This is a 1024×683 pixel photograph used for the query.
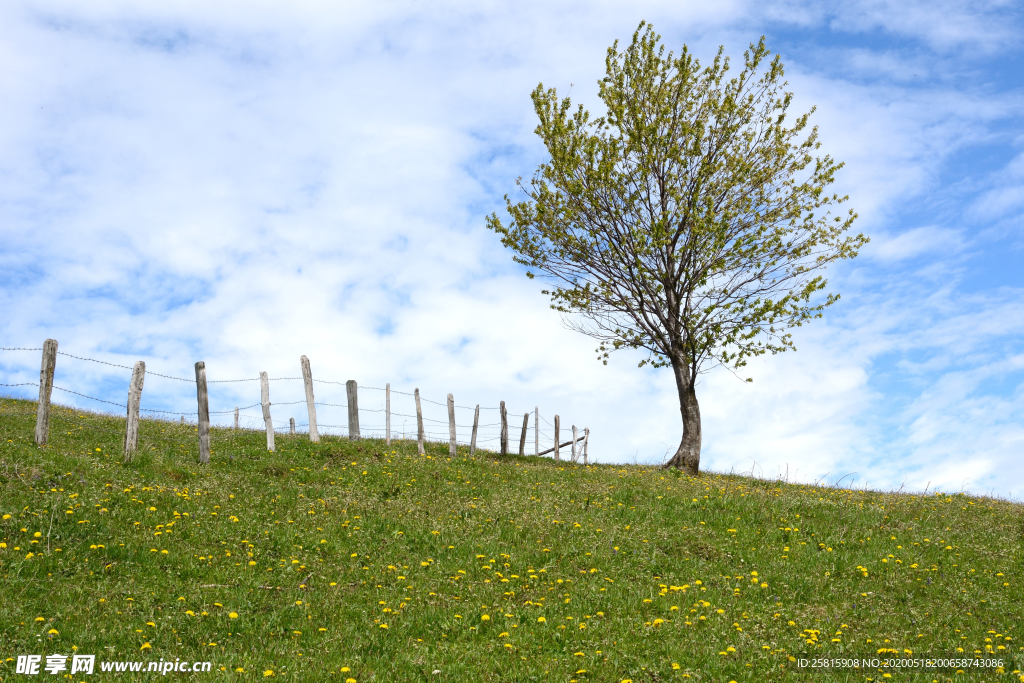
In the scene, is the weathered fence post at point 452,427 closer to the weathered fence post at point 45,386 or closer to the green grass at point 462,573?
the green grass at point 462,573

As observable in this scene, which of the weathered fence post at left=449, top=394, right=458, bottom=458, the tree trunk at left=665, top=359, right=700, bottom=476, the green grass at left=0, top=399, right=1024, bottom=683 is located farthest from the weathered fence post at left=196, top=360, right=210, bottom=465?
the tree trunk at left=665, top=359, right=700, bottom=476

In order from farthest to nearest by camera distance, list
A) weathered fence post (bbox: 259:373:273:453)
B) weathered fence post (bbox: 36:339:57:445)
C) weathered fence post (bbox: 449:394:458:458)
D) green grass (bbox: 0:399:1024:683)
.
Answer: weathered fence post (bbox: 449:394:458:458) < weathered fence post (bbox: 259:373:273:453) < weathered fence post (bbox: 36:339:57:445) < green grass (bbox: 0:399:1024:683)

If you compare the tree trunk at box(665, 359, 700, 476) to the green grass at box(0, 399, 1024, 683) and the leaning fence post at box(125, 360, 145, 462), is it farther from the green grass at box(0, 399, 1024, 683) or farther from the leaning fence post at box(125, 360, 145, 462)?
the leaning fence post at box(125, 360, 145, 462)

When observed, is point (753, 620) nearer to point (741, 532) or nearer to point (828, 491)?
point (741, 532)

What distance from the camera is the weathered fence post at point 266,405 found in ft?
78.9

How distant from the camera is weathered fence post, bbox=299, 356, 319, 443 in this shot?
2648 centimetres

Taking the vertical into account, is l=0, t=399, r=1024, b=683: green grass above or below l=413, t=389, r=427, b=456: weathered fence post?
below

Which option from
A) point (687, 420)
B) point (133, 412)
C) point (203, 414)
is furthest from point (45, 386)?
point (687, 420)

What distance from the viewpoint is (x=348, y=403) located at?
91.6 feet

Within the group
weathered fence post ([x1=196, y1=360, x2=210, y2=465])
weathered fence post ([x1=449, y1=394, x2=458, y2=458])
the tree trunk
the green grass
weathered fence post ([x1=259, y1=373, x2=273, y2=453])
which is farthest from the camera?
the tree trunk

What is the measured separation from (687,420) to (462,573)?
62.3 ft

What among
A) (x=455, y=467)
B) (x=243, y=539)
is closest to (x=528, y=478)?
(x=455, y=467)

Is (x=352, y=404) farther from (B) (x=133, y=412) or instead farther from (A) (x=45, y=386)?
(A) (x=45, y=386)

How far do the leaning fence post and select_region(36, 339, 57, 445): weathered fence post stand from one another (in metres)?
1.97
